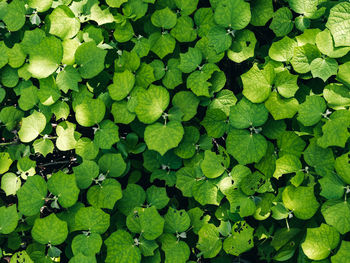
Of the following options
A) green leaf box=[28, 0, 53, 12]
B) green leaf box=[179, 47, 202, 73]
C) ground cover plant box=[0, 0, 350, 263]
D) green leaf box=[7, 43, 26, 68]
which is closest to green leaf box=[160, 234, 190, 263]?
ground cover plant box=[0, 0, 350, 263]

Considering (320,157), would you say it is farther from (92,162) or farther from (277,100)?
(92,162)

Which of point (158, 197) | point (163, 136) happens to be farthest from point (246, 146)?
point (158, 197)

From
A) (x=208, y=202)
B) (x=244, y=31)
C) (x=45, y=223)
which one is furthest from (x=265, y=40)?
(x=45, y=223)

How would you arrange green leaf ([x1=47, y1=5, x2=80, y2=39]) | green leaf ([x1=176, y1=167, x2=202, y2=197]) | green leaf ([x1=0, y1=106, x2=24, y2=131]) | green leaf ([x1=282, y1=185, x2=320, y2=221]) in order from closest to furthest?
1. green leaf ([x1=282, y1=185, x2=320, y2=221])
2. green leaf ([x1=176, y1=167, x2=202, y2=197])
3. green leaf ([x1=47, y1=5, x2=80, y2=39])
4. green leaf ([x1=0, y1=106, x2=24, y2=131])

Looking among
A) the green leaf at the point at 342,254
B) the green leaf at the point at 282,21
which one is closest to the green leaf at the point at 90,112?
the green leaf at the point at 282,21

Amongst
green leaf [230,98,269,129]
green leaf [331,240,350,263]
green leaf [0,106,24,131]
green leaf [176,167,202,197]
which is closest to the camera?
green leaf [331,240,350,263]

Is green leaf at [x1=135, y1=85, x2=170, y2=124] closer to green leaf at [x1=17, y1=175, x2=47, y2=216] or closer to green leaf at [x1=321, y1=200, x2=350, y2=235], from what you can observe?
green leaf at [x1=17, y1=175, x2=47, y2=216]
